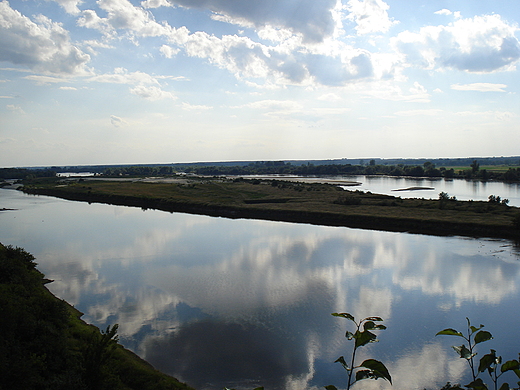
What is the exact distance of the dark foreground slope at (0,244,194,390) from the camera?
309 inches

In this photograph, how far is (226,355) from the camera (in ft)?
40.6

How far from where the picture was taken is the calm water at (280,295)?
1203 centimetres

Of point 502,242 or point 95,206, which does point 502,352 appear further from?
point 95,206

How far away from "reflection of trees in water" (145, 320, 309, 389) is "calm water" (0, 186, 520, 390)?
0.12 feet

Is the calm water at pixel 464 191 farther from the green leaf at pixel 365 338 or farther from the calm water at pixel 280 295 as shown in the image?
the green leaf at pixel 365 338

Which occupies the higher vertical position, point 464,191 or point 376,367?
point 376,367

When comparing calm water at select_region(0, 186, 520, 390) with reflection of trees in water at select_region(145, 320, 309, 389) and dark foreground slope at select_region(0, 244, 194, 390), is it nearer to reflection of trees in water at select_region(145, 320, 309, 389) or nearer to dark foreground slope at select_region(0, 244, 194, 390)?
reflection of trees in water at select_region(145, 320, 309, 389)

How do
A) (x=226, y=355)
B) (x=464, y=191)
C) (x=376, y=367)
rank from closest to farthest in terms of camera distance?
(x=376, y=367)
(x=226, y=355)
(x=464, y=191)

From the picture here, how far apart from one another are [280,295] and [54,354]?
33.8ft

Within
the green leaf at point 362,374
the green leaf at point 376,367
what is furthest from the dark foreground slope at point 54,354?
the green leaf at point 376,367

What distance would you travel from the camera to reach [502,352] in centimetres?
1266

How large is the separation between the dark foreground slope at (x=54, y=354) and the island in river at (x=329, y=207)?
30.6 meters

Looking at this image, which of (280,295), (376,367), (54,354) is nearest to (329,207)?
(280,295)

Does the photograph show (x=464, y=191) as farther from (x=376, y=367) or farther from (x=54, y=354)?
(x=376, y=367)
